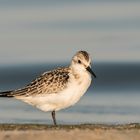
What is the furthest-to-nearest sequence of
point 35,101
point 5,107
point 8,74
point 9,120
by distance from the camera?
point 8,74
point 5,107
point 9,120
point 35,101

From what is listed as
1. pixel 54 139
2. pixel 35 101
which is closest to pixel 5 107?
pixel 35 101

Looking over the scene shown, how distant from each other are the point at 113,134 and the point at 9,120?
19.3 feet

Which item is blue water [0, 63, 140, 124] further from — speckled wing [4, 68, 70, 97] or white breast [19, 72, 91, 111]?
white breast [19, 72, 91, 111]

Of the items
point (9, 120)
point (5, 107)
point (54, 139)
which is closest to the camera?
point (54, 139)

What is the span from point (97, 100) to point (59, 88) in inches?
234

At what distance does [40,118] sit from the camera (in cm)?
1892

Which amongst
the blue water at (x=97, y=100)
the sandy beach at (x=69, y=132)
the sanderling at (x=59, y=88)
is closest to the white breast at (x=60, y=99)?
the sanderling at (x=59, y=88)

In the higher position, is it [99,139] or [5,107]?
[5,107]

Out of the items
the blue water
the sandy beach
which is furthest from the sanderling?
the blue water

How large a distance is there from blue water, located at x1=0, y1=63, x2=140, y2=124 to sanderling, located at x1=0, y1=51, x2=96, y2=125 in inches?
93.5

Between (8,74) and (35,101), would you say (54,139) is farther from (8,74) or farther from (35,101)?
(8,74)

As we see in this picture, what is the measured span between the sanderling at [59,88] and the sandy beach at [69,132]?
153 centimetres

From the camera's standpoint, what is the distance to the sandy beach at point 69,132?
12.4 metres

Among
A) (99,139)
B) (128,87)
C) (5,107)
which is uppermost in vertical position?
(128,87)
